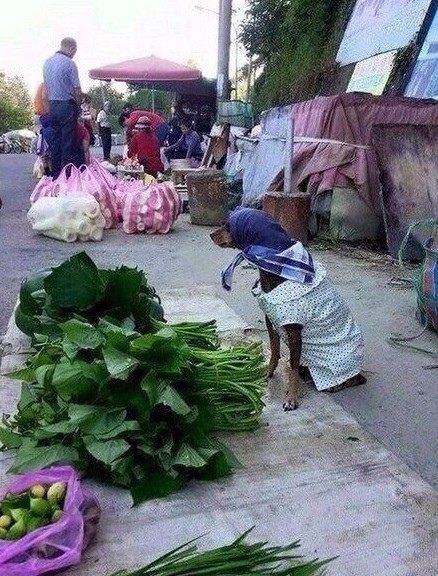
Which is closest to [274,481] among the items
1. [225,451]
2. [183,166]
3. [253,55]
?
[225,451]

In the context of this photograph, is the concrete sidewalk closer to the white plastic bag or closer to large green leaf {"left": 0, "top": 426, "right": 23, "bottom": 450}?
large green leaf {"left": 0, "top": 426, "right": 23, "bottom": 450}

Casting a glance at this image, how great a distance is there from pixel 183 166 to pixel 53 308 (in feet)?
30.7

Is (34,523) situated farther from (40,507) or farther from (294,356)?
(294,356)

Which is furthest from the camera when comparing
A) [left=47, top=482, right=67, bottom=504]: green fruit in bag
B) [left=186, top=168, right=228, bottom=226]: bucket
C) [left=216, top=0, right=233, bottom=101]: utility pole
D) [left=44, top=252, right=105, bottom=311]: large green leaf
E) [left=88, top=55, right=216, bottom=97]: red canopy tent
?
[left=88, top=55, right=216, bottom=97]: red canopy tent

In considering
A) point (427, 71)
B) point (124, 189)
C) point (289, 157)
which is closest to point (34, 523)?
→ point (289, 157)

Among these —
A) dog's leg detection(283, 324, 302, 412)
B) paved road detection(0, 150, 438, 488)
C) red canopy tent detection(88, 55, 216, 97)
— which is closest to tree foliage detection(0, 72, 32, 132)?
red canopy tent detection(88, 55, 216, 97)

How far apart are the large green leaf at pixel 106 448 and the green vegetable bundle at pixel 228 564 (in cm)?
42

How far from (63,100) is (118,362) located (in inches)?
253

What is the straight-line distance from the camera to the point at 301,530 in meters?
2.06

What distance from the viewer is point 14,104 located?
5575cm

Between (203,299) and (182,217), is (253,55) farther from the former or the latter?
(203,299)

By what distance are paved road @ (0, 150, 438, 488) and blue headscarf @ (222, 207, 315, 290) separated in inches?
27.9

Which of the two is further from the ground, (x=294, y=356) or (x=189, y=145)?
(x=294, y=356)

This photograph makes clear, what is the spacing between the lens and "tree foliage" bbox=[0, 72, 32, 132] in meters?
52.3
